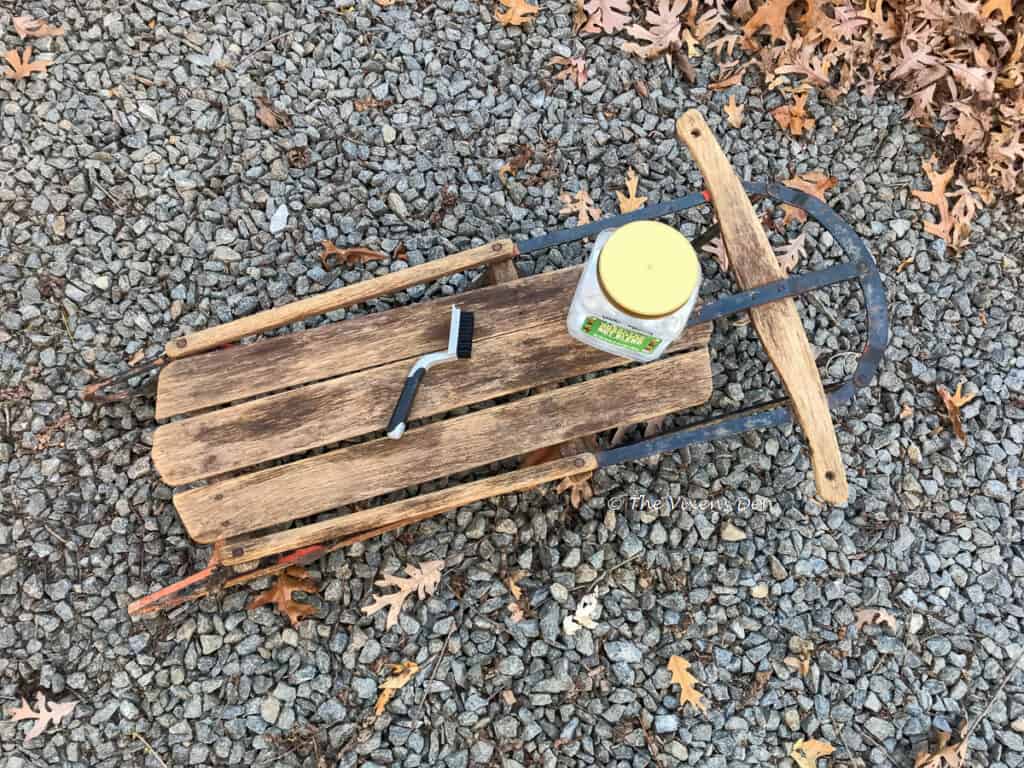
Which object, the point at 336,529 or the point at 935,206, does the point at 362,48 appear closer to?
the point at 336,529

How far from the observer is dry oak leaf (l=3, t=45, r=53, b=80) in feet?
9.59

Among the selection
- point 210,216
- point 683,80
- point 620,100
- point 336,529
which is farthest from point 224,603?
point 683,80

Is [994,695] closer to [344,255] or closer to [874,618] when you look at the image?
[874,618]

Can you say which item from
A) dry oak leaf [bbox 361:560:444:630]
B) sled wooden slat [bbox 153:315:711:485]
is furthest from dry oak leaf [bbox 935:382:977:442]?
dry oak leaf [bbox 361:560:444:630]

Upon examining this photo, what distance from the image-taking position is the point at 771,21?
10.8 feet

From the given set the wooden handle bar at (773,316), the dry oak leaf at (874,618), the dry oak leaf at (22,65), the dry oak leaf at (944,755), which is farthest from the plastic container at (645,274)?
the dry oak leaf at (22,65)

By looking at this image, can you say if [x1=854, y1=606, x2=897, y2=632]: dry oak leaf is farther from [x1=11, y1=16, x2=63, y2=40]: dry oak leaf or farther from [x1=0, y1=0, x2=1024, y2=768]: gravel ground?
[x1=11, y1=16, x2=63, y2=40]: dry oak leaf

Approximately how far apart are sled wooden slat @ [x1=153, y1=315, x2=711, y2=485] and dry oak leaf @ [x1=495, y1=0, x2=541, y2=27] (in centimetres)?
161

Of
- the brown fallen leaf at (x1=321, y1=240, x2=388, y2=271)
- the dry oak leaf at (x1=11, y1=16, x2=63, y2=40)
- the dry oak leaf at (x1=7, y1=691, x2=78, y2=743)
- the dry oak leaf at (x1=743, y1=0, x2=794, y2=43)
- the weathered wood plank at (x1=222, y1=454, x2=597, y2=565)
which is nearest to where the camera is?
the weathered wood plank at (x1=222, y1=454, x2=597, y2=565)

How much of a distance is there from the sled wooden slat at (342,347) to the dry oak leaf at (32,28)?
1713mm

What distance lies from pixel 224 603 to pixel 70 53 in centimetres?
223

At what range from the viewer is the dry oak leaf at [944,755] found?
2502mm

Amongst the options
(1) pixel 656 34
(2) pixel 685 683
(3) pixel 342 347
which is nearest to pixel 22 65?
(3) pixel 342 347

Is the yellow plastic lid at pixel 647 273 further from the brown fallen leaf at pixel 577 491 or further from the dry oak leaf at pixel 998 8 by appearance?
the dry oak leaf at pixel 998 8
